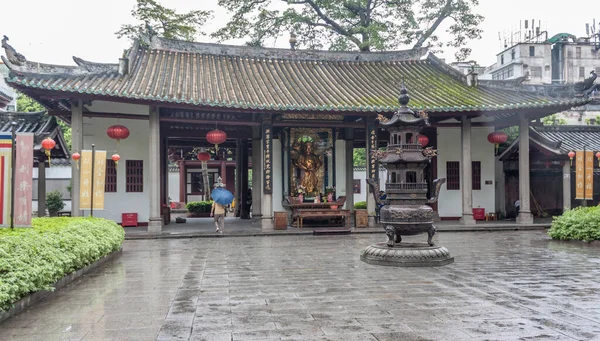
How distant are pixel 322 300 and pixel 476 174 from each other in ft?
43.0

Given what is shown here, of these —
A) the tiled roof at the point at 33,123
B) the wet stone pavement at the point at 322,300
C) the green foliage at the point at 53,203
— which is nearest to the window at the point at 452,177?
the wet stone pavement at the point at 322,300

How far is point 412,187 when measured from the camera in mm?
8453

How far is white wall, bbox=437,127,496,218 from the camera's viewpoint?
56.1 ft

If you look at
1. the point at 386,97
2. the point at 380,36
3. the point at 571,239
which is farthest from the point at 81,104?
the point at 380,36

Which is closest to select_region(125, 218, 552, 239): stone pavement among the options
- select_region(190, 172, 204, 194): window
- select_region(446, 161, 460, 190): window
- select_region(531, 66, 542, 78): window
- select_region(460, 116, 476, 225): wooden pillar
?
select_region(460, 116, 476, 225): wooden pillar

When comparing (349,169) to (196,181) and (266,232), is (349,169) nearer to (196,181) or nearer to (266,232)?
(266,232)

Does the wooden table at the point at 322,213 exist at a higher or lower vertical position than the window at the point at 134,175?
lower

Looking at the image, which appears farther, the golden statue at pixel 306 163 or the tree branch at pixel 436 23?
the tree branch at pixel 436 23

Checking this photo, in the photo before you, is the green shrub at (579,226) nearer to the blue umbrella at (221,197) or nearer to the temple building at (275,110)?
the temple building at (275,110)

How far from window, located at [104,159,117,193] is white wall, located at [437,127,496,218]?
10.9m

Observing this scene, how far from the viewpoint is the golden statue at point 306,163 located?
16.1 metres

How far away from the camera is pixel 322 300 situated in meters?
5.58

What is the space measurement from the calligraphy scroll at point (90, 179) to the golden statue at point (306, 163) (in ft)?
21.5

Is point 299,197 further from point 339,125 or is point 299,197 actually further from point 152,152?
point 152,152
